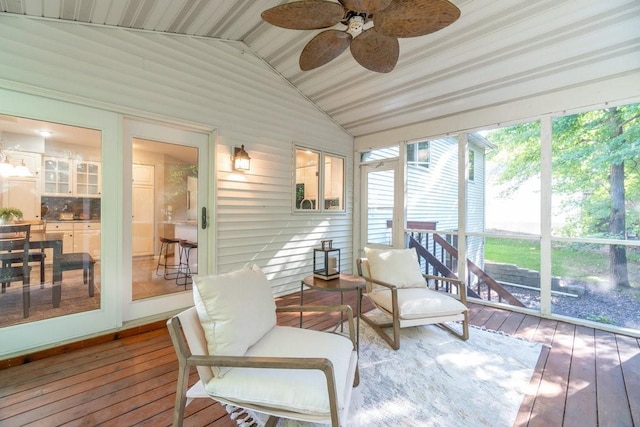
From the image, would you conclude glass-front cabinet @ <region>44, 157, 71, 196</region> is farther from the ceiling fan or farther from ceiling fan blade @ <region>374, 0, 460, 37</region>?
ceiling fan blade @ <region>374, 0, 460, 37</region>

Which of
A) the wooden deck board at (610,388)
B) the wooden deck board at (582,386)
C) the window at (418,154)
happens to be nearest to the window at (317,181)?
the window at (418,154)

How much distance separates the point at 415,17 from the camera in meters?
1.82

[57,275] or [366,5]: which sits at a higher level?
[366,5]

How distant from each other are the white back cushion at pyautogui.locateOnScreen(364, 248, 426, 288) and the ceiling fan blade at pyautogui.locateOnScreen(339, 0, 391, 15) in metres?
2.37

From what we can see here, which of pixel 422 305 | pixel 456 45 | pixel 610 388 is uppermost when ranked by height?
pixel 456 45

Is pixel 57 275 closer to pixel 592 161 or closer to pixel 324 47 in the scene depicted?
pixel 324 47

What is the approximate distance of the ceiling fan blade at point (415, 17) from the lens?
5.61 feet

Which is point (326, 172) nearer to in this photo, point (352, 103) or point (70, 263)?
point (352, 103)

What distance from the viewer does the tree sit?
3.13 m

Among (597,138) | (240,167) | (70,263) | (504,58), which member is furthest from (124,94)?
(597,138)

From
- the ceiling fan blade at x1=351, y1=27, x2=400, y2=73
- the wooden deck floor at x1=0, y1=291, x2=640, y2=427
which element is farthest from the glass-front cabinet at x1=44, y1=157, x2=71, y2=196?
the ceiling fan blade at x1=351, y1=27, x2=400, y2=73

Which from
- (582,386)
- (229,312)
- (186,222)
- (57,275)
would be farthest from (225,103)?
(582,386)

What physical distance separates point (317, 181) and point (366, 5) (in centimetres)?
336

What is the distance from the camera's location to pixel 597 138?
3326 millimetres
